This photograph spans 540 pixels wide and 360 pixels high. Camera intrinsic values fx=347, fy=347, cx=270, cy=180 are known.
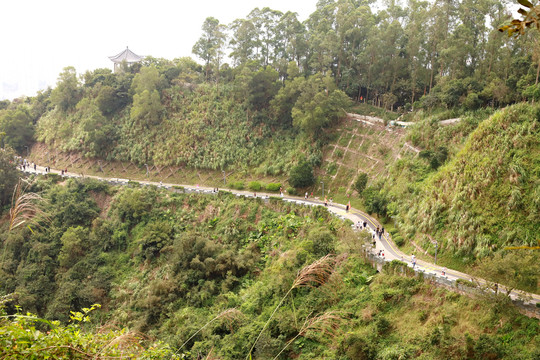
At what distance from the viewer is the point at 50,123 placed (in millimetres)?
55281

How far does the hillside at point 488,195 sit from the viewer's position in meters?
18.9

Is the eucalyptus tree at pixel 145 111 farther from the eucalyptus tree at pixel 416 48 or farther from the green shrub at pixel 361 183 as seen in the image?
the eucalyptus tree at pixel 416 48

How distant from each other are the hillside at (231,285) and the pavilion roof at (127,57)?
93.3 feet

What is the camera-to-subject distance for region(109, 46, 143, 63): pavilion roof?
205 feet

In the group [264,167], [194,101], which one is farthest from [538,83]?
[194,101]

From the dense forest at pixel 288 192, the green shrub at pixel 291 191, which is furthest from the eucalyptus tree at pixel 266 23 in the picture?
the green shrub at pixel 291 191

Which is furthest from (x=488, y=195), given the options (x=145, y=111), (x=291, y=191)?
(x=145, y=111)

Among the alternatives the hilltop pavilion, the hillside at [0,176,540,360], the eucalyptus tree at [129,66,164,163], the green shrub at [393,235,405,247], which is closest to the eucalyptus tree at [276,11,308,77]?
the eucalyptus tree at [129,66,164,163]

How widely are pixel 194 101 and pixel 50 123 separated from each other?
82.9ft

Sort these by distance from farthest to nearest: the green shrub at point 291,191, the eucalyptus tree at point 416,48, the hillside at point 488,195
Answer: the eucalyptus tree at point 416,48
the green shrub at point 291,191
the hillside at point 488,195

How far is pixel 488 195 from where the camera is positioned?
67.5 feet

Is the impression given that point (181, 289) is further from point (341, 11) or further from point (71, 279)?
point (341, 11)

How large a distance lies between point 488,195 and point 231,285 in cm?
1777

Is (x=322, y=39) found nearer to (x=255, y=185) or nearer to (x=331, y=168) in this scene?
(x=331, y=168)
